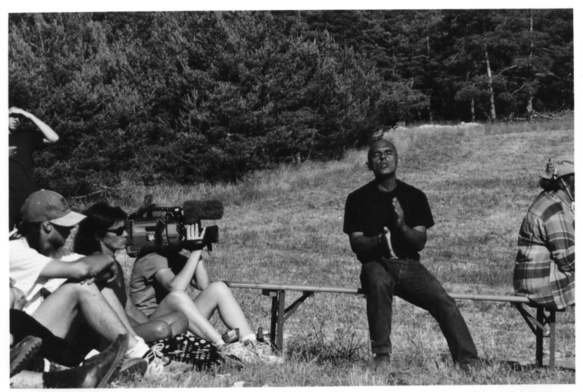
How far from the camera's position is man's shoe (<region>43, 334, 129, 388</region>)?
12.2 ft

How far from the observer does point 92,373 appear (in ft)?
12.3

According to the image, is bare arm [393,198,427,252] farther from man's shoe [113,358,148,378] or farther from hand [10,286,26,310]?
hand [10,286,26,310]

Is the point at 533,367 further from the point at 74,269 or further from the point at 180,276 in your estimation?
the point at 74,269

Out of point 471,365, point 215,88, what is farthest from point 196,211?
point 215,88

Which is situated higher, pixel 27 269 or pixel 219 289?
pixel 27 269

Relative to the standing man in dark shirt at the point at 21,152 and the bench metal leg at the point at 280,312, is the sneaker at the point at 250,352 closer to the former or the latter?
the bench metal leg at the point at 280,312

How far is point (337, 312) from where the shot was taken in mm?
7789

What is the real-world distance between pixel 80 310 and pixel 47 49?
64.8 ft

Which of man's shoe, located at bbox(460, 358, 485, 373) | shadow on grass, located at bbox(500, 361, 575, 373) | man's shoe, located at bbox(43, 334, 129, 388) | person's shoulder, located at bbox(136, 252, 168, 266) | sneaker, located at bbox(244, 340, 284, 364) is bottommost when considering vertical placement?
shadow on grass, located at bbox(500, 361, 575, 373)

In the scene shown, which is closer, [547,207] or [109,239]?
[109,239]

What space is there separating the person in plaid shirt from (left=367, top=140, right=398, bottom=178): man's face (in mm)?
961

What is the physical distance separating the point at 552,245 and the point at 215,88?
17.7 m

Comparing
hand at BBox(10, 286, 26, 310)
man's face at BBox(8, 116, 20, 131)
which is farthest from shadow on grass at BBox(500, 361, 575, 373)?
man's face at BBox(8, 116, 20, 131)
